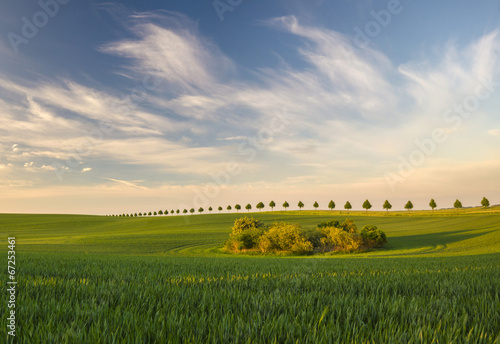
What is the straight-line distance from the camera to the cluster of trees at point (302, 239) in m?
42.8

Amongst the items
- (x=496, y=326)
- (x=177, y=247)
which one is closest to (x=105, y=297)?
(x=496, y=326)

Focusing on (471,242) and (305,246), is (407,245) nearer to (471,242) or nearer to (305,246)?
(471,242)

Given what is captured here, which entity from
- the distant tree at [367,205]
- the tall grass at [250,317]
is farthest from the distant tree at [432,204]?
the tall grass at [250,317]

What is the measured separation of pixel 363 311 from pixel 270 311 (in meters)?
1.20

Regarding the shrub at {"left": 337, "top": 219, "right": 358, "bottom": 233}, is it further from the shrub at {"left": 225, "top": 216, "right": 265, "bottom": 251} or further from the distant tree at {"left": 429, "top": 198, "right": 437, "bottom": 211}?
the distant tree at {"left": 429, "top": 198, "right": 437, "bottom": 211}

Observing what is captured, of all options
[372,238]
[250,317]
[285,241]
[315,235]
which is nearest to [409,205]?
[372,238]

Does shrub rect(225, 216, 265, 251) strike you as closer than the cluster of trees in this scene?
No

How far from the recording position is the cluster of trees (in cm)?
4275

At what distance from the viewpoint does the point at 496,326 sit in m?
3.58

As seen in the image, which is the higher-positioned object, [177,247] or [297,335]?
[297,335]

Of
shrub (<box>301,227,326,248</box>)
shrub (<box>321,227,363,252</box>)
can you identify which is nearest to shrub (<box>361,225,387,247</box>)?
shrub (<box>321,227,363,252</box>)

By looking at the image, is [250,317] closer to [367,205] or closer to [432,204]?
[367,205]

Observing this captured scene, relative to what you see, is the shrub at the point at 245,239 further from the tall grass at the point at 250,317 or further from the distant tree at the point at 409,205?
the distant tree at the point at 409,205

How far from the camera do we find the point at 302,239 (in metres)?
42.3
